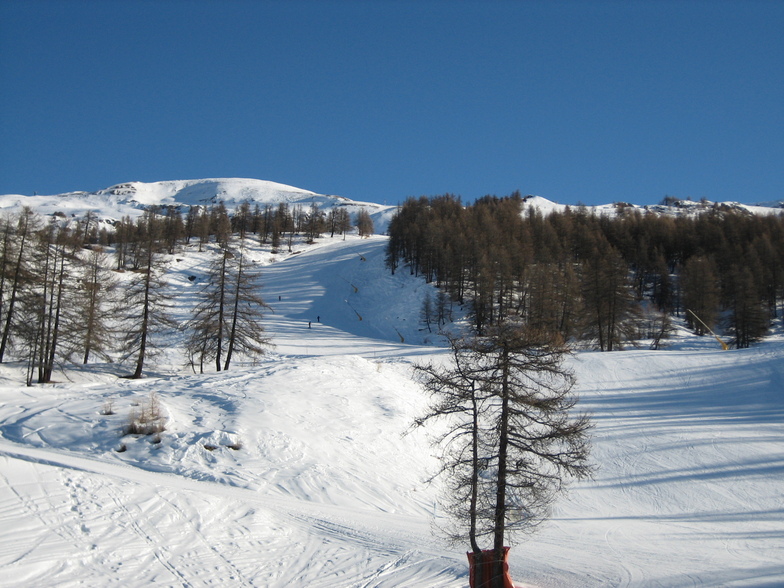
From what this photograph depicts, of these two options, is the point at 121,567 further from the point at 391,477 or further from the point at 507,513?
the point at 391,477

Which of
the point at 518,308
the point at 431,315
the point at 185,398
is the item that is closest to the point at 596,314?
the point at 518,308

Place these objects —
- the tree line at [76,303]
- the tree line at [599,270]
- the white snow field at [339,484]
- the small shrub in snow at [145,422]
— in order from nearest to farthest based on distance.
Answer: the white snow field at [339,484] → the small shrub in snow at [145,422] → the tree line at [76,303] → the tree line at [599,270]

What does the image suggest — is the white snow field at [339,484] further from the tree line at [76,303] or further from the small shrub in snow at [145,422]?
the tree line at [76,303]

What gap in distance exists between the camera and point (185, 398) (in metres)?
19.9

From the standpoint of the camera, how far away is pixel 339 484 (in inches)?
621

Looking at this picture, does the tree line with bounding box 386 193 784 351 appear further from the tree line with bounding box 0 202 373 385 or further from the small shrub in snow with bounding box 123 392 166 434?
the small shrub in snow with bounding box 123 392 166 434

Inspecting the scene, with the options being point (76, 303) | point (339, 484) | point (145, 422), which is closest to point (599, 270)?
point (339, 484)

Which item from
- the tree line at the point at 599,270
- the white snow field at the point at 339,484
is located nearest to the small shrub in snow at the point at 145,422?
the white snow field at the point at 339,484

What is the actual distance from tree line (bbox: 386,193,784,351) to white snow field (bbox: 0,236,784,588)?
11472mm

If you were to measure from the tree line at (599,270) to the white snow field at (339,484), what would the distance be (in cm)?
1147

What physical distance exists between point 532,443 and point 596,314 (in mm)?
37999

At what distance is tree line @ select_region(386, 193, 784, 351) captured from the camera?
45.8 meters

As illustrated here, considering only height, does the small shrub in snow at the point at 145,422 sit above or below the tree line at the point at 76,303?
below

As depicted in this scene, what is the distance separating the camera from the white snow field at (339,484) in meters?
9.91
